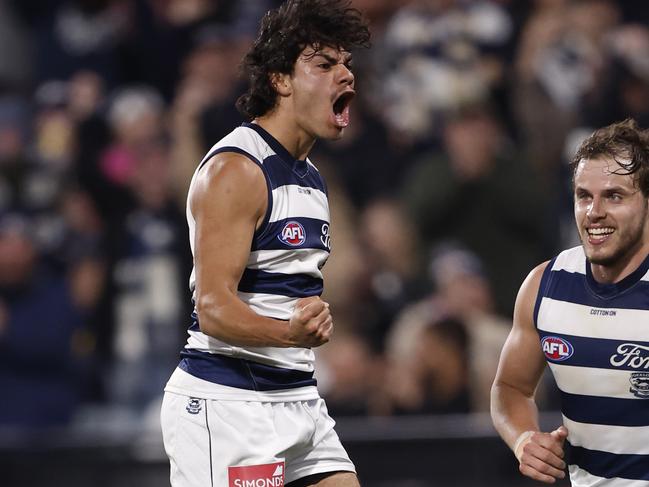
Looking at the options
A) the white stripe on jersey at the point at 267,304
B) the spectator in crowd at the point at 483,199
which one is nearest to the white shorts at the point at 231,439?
the white stripe on jersey at the point at 267,304

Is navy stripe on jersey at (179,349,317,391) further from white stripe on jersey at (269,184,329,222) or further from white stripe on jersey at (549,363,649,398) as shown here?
white stripe on jersey at (549,363,649,398)

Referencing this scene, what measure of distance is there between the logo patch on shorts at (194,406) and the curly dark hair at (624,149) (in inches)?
50.1

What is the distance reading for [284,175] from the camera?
3424mm

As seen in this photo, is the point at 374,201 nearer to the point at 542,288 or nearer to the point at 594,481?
the point at 542,288

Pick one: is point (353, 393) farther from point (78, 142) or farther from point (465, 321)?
point (78, 142)

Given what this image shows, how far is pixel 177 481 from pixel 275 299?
1.97 feet

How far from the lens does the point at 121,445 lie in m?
A: 7.20

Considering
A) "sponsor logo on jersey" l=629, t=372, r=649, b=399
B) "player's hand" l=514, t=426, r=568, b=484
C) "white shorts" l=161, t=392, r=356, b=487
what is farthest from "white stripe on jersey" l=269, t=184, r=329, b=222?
"sponsor logo on jersey" l=629, t=372, r=649, b=399

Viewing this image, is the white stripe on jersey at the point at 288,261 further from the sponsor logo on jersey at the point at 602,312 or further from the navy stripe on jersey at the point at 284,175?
the sponsor logo on jersey at the point at 602,312

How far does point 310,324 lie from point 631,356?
878 millimetres

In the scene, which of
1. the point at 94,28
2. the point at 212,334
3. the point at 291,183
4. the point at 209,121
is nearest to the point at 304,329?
the point at 212,334

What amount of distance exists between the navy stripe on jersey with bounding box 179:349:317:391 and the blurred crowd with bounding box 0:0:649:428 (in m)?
3.61

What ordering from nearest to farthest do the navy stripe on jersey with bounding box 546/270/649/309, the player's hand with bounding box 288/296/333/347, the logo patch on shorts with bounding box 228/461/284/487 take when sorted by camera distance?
the player's hand with bounding box 288/296/333/347 → the navy stripe on jersey with bounding box 546/270/649/309 → the logo patch on shorts with bounding box 228/461/284/487

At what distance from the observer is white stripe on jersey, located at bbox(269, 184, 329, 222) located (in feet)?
11.0
